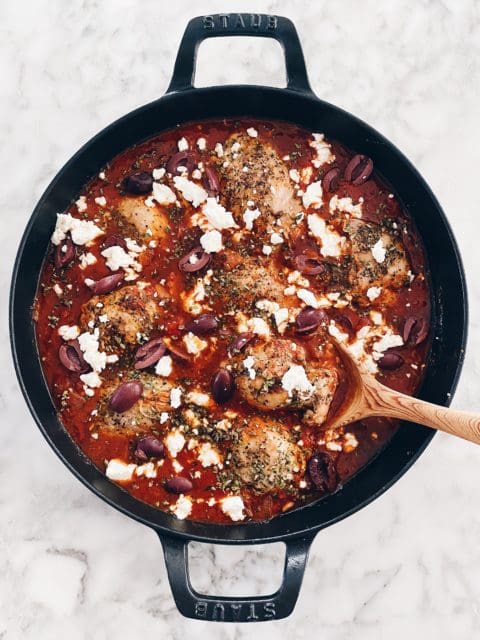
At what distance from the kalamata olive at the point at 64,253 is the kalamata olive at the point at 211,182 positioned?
0.79 metres

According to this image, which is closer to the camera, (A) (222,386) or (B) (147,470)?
(A) (222,386)

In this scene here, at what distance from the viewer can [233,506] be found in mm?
3801

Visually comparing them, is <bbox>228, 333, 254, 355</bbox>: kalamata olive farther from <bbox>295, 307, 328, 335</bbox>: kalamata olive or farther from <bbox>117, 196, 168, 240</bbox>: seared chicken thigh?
<bbox>117, 196, 168, 240</bbox>: seared chicken thigh

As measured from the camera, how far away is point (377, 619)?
4.27 metres

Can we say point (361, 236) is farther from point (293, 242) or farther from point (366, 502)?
point (366, 502)

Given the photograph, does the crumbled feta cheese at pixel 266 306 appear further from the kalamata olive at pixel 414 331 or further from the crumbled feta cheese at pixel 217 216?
the kalamata olive at pixel 414 331

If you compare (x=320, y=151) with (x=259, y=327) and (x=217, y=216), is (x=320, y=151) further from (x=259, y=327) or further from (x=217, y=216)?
(x=259, y=327)

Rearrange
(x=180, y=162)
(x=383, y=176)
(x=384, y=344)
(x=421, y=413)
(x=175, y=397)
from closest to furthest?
(x=421, y=413), (x=175, y=397), (x=384, y=344), (x=180, y=162), (x=383, y=176)

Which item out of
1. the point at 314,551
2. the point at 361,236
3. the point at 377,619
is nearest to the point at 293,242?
the point at 361,236

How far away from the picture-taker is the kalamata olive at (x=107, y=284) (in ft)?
12.3

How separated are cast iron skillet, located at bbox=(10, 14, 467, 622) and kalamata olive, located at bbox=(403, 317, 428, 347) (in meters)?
0.11

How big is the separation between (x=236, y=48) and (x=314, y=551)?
3.06 meters

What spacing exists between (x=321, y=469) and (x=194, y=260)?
1302 mm

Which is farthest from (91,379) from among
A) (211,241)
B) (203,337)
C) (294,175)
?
(294,175)
